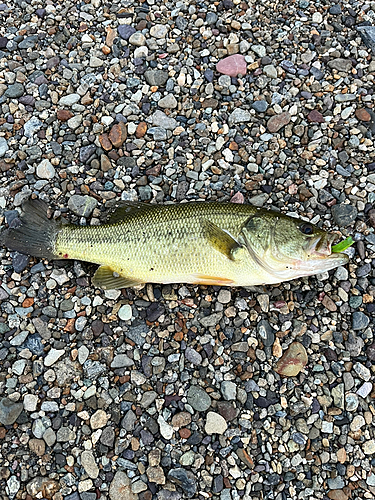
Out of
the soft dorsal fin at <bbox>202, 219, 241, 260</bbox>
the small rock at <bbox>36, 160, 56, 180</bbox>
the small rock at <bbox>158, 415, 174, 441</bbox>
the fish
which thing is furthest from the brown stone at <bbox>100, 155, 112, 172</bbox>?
the small rock at <bbox>158, 415, 174, 441</bbox>

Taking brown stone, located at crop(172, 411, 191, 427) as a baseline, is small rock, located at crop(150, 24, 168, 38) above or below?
above

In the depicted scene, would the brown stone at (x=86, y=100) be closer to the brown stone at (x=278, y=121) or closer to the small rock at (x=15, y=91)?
the small rock at (x=15, y=91)

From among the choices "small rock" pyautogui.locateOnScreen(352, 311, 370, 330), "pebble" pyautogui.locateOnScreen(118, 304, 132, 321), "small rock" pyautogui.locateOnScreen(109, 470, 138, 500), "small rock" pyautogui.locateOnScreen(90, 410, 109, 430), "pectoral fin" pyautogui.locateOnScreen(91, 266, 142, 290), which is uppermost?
"pectoral fin" pyautogui.locateOnScreen(91, 266, 142, 290)

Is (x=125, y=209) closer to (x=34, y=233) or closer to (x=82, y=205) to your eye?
(x=82, y=205)

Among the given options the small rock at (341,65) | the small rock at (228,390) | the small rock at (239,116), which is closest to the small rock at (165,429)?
the small rock at (228,390)

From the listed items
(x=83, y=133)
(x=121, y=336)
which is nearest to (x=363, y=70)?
(x=83, y=133)

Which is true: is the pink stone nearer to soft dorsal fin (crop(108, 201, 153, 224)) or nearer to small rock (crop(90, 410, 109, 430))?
soft dorsal fin (crop(108, 201, 153, 224))

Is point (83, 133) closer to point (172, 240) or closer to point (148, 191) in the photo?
point (148, 191)
